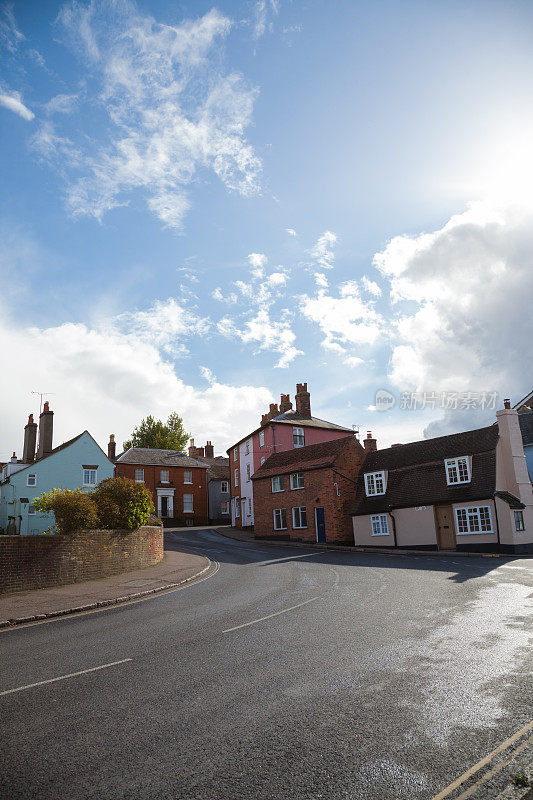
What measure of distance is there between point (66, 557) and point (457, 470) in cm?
2444

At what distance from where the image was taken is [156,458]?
55.2 metres

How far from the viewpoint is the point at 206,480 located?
5759cm

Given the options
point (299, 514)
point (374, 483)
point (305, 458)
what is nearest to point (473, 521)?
point (374, 483)

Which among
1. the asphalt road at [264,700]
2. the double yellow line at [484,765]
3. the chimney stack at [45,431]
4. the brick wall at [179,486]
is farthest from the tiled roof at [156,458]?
the double yellow line at [484,765]

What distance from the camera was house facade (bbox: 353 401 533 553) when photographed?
29125mm

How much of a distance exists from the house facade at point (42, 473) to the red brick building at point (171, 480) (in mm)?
8591

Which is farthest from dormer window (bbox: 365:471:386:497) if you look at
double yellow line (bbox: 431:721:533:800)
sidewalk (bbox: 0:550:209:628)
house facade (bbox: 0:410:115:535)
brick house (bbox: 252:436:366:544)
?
double yellow line (bbox: 431:721:533:800)

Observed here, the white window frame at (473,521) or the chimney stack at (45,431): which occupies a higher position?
the chimney stack at (45,431)

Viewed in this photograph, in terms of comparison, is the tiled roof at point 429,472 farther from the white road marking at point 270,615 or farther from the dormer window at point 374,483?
the white road marking at point 270,615

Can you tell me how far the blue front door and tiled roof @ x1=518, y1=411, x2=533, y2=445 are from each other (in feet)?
65.6

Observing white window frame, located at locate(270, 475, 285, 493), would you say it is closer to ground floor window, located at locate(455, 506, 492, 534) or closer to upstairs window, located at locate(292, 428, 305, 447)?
upstairs window, located at locate(292, 428, 305, 447)

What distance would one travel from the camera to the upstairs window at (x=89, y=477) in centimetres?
4245

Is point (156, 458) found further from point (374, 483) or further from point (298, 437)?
point (374, 483)

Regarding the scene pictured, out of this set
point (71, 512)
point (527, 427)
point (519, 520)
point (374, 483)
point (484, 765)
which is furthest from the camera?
point (527, 427)
